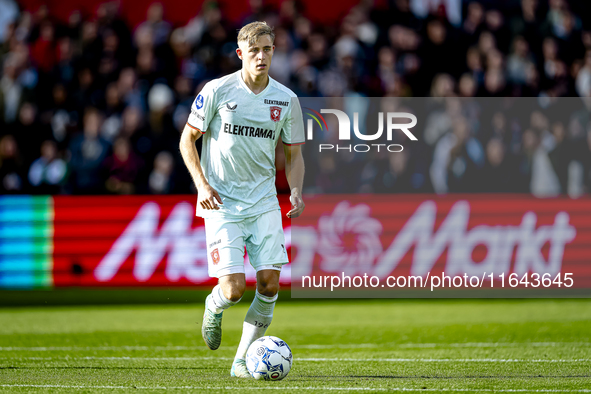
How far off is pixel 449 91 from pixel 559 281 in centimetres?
328

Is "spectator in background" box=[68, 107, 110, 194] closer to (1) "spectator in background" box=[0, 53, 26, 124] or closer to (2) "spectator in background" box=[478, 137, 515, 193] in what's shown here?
(1) "spectator in background" box=[0, 53, 26, 124]

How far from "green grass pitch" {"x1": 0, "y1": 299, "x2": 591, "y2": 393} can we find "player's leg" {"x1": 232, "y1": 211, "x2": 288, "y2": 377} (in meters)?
0.36

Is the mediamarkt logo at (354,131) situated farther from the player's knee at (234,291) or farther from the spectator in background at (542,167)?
the player's knee at (234,291)

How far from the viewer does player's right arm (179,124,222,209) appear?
5.66 metres

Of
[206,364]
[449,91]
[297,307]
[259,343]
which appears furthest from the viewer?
[449,91]

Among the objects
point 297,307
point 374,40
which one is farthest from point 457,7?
point 297,307

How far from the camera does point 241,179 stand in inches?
238

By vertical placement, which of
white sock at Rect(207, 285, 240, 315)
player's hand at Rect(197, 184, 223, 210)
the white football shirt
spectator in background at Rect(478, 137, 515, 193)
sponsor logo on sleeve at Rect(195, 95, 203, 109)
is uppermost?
sponsor logo on sleeve at Rect(195, 95, 203, 109)

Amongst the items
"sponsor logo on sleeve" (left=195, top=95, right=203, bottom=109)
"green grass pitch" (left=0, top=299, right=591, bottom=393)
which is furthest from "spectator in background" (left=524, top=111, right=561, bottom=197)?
"sponsor logo on sleeve" (left=195, top=95, right=203, bottom=109)

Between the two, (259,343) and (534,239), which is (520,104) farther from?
(259,343)

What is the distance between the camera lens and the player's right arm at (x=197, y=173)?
5.66m

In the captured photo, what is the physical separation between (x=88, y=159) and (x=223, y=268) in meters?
7.23

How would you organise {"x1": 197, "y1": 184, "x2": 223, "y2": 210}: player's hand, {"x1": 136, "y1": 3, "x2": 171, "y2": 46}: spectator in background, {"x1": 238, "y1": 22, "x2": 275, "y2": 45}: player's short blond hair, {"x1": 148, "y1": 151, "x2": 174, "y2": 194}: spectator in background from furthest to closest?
1. {"x1": 136, "y1": 3, "x2": 171, "y2": 46}: spectator in background
2. {"x1": 148, "y1": 151, "x2": 174, "y2": 194}: spectator in background
3. {"x1": 238, "y1": 22, "x2": 275, "y2": 45}: player's short blond hair
4. {"x1": 197, "y1": 184, "x2": 223, "y2": 210}: player's hand

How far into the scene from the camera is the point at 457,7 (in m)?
14.7
